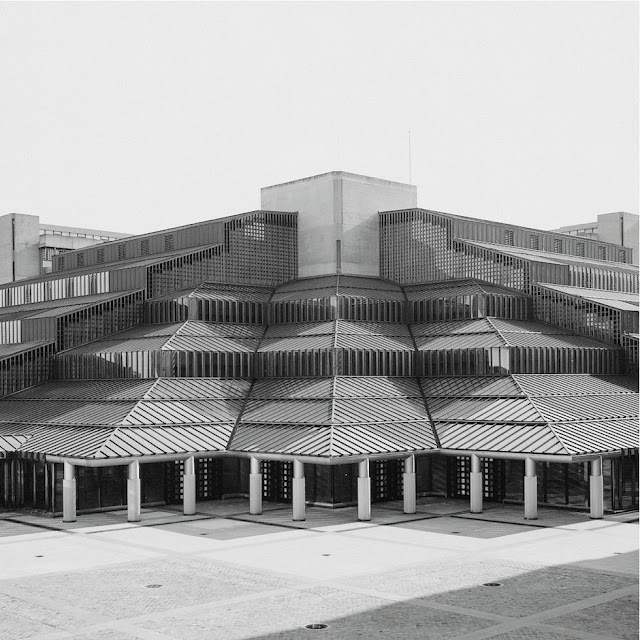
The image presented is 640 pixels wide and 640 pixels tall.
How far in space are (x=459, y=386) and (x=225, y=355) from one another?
48.0 feet

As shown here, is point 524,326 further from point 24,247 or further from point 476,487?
point 24,247

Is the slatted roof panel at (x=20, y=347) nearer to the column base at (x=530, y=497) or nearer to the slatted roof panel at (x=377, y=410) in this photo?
the slatted roof panel at (x=377, y=410)

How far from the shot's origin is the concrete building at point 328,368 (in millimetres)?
53469

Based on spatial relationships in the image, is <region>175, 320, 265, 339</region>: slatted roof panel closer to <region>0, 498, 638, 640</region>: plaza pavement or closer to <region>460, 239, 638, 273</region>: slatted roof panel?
<region>0, 498, 638, 640</region>: plaza pavement

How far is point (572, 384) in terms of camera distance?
199 feet

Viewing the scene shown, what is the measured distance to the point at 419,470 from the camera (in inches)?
2400

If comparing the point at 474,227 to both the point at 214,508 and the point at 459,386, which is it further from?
the point at 214,508

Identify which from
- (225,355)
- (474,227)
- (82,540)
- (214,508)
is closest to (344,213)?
(474,227)

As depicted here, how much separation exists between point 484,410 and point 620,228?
180ft

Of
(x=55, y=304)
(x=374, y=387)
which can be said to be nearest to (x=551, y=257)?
(x=374, y=387)

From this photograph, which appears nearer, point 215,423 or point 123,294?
point 215,423

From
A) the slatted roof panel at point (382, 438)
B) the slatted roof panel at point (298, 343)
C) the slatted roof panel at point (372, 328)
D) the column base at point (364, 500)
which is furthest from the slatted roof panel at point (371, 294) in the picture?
the column base at point (364, 500)

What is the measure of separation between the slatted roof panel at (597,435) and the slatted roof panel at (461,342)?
818 centimetres

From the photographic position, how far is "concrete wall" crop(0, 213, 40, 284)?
103 meters
